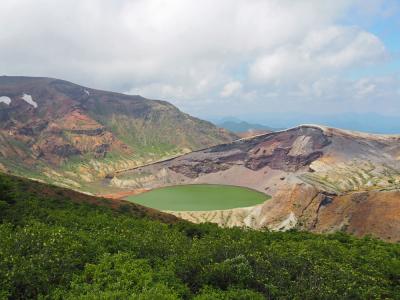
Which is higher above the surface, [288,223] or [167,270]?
[167,270]

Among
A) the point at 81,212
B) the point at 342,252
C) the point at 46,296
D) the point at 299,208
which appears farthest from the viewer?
the point at 299,208

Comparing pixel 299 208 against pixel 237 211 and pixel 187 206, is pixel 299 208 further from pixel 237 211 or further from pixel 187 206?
pixel 187 206

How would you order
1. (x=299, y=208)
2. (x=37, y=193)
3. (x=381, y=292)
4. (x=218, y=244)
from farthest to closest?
(x=299, y=208) < (x=37, y=193) < (x=218, y=244) < (x=381, y=292)

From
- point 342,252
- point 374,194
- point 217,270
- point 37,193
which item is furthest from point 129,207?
point 374,194

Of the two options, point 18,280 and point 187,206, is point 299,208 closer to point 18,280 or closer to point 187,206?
point 187,206

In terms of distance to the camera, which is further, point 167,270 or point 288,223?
point 288,223

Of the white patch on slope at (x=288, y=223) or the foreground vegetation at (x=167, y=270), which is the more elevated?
the foreground vegetation at (x=167, y=270)

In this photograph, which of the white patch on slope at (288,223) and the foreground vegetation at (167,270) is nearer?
the foreground vegetation at (167,270)

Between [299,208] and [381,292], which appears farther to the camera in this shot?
[299,208]

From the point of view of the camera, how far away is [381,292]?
123 ft

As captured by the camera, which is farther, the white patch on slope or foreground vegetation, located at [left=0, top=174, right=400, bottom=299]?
the white patch on slope

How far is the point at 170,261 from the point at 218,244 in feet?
19.0

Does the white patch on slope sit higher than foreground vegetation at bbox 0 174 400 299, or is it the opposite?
foreground vegetation at bbox 0 174 400 299

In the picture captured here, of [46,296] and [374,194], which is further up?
[374,194]
